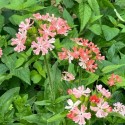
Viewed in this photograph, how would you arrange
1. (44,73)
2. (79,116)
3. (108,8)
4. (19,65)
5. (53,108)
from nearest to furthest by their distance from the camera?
(79,116) → (53,108) → (19,65) → (44,73) → (108,8)

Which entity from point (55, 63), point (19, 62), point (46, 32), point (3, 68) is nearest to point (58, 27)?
point (46, 32)

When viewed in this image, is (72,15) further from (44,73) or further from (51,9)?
(44,73)

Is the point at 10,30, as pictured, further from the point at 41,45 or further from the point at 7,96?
the point at 41,45

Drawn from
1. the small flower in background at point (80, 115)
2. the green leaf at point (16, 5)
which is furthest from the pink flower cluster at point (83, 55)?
the green leaf at point (16, 5)

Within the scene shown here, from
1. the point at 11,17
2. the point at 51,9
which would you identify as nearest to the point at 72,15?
the point at 51,9

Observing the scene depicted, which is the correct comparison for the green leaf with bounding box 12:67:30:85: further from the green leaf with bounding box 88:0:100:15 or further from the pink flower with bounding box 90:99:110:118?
the pink flower with bounding box 90:99:110:118

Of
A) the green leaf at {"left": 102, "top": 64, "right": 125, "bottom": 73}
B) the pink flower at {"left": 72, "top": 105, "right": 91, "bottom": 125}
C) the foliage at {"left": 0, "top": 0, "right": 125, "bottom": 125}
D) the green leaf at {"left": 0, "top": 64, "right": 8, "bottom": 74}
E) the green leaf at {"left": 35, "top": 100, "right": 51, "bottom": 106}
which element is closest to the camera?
the pink flower at {"left": 72, "top": 105, "right": 91, "bottom": 125}

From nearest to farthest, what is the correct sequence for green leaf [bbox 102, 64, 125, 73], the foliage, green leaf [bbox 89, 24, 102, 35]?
the foliage → green leaf [bbox 102, 64, 125, 73] → green leaf [bbox 89, 24, 102, 35]

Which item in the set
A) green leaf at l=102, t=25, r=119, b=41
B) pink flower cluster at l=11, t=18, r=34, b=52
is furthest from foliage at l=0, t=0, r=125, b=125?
pink flower cluster at l=11, t=18, r=34, b=52
